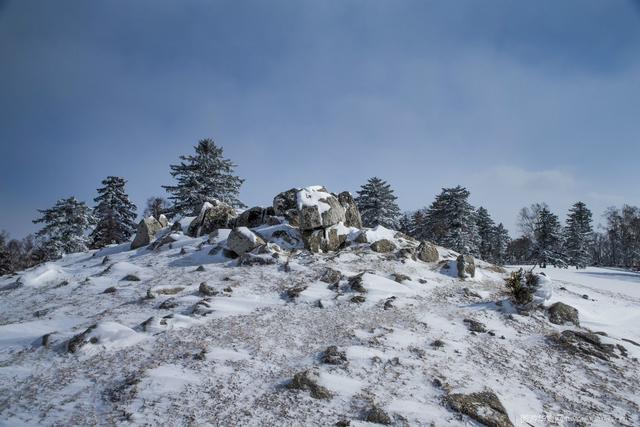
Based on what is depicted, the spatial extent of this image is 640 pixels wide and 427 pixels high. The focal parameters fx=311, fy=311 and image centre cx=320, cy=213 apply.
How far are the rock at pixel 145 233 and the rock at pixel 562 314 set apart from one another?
19419mm

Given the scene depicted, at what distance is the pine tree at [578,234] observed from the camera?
41.2 metres

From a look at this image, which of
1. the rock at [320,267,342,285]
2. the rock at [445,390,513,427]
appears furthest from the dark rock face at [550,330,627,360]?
the rock at [320,267,342,285]

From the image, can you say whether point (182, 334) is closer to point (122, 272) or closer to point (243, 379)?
point (243, 379)

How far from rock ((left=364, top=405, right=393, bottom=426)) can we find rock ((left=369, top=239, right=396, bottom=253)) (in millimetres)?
9817

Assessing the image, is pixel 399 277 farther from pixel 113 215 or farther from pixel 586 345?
pixel 113 215

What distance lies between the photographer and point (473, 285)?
1200 cm

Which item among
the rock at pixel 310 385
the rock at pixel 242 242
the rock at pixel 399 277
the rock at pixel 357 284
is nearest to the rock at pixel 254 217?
the rock at pixel 242 242

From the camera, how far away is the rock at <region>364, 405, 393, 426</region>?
16.3 ft

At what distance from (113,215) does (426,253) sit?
93.7ft

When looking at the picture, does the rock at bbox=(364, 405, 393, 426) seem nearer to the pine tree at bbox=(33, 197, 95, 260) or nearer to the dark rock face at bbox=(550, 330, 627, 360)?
→ the dark rock face at bbox=(550, 330, 627, 360)

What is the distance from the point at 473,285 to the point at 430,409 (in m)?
7.78

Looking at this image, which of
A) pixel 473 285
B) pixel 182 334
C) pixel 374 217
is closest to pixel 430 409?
pixel 182 334

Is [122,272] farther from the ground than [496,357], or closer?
farther from the ground

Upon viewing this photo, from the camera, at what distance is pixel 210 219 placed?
61.9 ft
